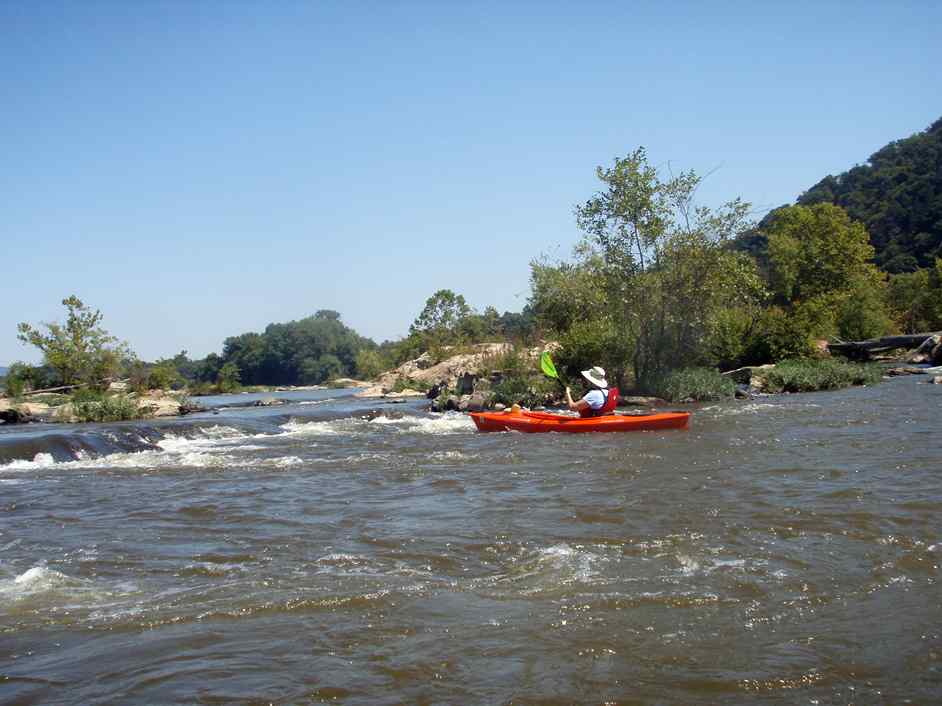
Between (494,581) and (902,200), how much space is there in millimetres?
56230

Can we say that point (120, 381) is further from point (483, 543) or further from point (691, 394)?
point (483, 543)

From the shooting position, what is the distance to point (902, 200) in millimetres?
51031

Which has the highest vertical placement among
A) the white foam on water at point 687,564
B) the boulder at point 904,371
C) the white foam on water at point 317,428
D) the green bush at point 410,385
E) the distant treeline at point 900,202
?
the distant treeline at point 900,202

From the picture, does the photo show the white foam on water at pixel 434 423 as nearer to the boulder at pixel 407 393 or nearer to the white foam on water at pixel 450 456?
the white foam on water at pixel 450 456

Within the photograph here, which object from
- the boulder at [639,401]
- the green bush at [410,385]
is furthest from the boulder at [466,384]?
the green bush at [410,385]

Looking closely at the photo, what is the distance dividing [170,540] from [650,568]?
377 centimetres

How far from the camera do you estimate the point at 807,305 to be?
83.1 feet

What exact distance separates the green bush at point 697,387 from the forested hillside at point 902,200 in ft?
112

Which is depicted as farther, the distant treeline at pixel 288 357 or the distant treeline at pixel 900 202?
the distant treeline at pixel 288 357

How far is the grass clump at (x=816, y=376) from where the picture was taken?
18.5 m

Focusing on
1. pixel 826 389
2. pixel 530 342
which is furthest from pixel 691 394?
pixel 530 342

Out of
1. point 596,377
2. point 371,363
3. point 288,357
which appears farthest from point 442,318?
point 288,357

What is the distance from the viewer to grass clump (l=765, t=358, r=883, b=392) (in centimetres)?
1848

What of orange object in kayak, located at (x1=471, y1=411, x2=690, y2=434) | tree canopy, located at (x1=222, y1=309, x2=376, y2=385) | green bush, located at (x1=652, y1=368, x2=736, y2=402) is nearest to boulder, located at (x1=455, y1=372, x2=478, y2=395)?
green bush, located at (x1=652, y1=368, x2=736, y2=402)
